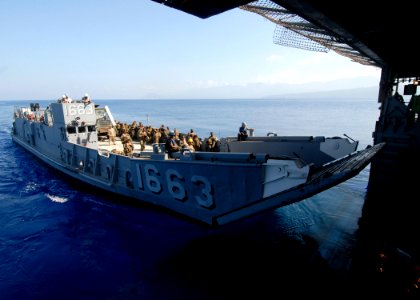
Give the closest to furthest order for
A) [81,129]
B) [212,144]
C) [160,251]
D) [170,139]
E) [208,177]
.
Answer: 1. [208,177]
2. [160,251]
3. [170,139]
4. [212,144]
5. [81,129]

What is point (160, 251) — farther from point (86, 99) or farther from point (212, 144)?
point (86, 99)

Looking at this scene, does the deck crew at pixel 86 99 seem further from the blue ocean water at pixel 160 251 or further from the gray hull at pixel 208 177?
the blue ocean water at pixel 160 251

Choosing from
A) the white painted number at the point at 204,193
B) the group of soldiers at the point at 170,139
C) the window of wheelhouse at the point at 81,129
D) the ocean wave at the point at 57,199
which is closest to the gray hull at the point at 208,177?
the white painted number at the point at 204,193

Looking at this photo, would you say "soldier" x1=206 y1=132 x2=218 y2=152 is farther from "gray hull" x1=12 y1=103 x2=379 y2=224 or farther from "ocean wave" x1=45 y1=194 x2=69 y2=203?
"ocean wave" x1=45 y1=194 x2=69 y2=203

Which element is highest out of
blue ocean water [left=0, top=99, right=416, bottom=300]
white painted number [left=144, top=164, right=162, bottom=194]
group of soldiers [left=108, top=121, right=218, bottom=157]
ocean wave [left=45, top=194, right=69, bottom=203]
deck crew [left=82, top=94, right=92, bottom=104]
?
deck crew [left=82, top=94, right=92, bottom=104]

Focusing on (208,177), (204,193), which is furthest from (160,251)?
(208,177)

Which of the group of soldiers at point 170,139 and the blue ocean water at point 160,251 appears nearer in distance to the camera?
the blue ocean water at point 160,251

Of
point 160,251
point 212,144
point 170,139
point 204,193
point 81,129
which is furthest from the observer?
point 81,129

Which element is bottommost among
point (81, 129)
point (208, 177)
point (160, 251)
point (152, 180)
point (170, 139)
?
point (160, 251)

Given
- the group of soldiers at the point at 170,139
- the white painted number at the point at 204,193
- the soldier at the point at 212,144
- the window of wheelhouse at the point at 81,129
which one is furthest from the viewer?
the window of wheelhouse at the point at 81,129

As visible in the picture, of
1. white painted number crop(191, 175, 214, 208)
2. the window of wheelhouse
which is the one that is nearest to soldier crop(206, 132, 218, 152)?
white painted number crop(191, 175, 214, 208)

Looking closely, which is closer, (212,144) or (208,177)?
(208,177)

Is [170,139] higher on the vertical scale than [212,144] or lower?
higher

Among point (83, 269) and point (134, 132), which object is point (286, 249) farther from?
point (134, 132)
